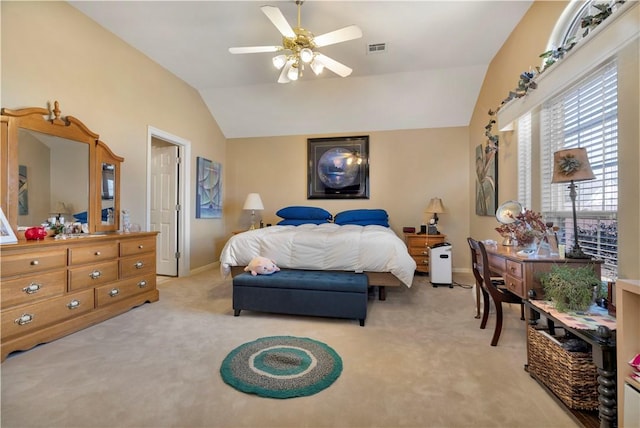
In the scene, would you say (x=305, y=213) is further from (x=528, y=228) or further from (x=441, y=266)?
(x=528, y=228)

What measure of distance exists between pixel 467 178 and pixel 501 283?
8.67 ft

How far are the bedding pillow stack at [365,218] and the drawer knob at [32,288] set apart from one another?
141 inches

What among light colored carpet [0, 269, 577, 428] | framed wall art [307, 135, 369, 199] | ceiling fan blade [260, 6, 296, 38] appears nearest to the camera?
light colored carpet [0, 269, 577, 428]

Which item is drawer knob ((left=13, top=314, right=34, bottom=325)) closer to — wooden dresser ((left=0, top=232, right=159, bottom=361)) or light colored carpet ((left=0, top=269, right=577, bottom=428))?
wooden dresser ((left=0, top=232, right=159, bottom=361))

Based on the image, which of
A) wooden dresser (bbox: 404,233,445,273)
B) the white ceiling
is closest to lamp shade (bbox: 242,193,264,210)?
the white ceiling

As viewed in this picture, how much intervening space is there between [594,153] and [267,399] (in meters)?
2.66

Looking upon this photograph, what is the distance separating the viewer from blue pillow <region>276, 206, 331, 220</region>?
477 cm

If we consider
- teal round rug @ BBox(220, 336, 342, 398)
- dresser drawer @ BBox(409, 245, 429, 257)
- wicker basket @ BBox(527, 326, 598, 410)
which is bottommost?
teal round rug @ BBox(220, 336, 342, 398)

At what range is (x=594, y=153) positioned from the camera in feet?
6.42

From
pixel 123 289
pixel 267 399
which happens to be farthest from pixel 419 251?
pixel 123 289

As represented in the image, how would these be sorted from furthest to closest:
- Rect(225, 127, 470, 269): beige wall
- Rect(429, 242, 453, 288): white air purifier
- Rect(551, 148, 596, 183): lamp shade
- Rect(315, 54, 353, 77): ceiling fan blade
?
Rect(225, 127, 470, 269): beige wall
Rect(429, 242, 453, 288): white air purifier
Rect(315, 54, 353, 77): ceiling fan blade
Rect(551, 148, 596, 183): lamp shade

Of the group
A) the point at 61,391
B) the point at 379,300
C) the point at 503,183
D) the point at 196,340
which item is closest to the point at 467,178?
the point at 503,183

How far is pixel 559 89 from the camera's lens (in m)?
2.08

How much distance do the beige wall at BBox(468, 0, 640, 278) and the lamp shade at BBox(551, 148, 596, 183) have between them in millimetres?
156
